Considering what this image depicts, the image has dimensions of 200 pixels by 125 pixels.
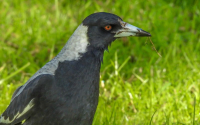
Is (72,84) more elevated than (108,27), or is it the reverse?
(108,27)

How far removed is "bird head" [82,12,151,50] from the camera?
3.03 meters

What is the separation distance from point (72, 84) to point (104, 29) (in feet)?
1.72

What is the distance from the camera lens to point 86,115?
9.41 ft

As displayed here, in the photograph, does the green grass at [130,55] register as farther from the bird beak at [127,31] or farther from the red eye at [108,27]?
the red eye at [108,27]

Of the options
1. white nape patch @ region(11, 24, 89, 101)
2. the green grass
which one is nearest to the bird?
white nape patch @ region(11, 24, 89, 101)

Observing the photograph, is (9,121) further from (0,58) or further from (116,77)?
(0,58)

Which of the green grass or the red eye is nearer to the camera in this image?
the red eye

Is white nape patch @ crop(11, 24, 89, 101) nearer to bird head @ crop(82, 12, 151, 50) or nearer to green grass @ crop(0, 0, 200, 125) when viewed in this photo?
bird head @ crop(82, 12, 151, 50)

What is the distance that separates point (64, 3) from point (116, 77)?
8.17 ft

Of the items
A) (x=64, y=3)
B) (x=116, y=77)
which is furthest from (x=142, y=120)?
(x=64, y=3)

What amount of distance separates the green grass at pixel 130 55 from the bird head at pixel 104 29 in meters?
0.35

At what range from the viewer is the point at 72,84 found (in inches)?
112

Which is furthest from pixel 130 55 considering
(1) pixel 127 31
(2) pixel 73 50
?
(2) pixel 73 50

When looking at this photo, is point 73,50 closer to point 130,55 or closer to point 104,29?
point 104,29
